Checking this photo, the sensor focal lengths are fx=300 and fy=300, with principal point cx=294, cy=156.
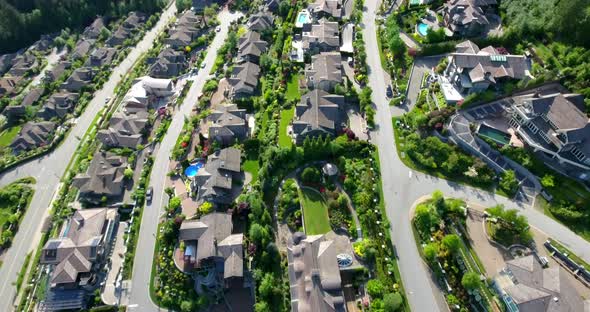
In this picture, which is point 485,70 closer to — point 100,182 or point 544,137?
point 544,137

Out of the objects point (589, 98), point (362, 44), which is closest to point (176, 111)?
point (362, 44)

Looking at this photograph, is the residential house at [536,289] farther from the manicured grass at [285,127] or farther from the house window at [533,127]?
the manicured grass at [285,127]

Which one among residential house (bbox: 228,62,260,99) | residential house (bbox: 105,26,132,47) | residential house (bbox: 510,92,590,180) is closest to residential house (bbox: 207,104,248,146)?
residential house (bbox: 228,62,260,99)

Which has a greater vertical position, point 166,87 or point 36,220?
point 166,87

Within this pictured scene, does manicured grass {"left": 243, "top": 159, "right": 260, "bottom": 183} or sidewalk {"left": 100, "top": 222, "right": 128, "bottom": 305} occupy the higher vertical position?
manicured grass {"left": 243, "top": 159, "right": 260, "bottom": 183}

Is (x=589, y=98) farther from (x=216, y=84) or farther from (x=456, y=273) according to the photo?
(x=216, y=84)

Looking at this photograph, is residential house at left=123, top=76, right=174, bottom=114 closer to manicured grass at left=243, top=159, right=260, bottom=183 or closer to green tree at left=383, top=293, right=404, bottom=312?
manicured grass at left=243, top=159, right=260, bottom=183

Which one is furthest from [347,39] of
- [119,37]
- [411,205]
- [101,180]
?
[119,37]
